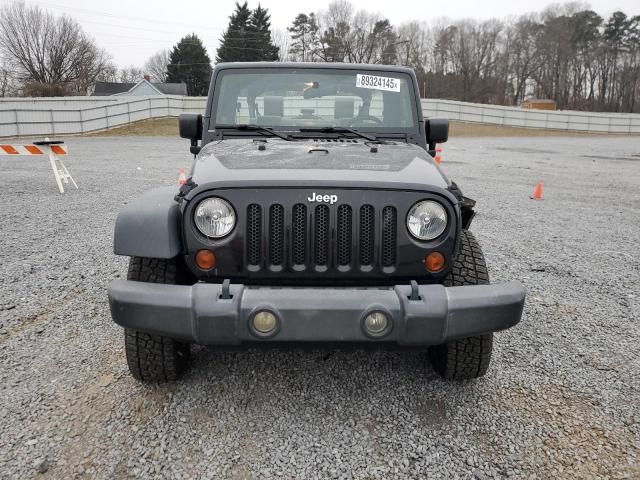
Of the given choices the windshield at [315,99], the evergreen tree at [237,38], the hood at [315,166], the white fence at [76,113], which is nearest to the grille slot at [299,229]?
the hood at [315,166]

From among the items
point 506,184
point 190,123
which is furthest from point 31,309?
point 506,184

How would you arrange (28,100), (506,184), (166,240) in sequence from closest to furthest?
1. (166,240)
2. (506,184)
3. (28,100)

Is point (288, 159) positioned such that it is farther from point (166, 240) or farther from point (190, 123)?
point (190, 123)

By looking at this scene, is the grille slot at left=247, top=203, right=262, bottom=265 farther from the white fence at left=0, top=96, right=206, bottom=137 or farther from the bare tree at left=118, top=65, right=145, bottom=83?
the bare tree at left=118, top=65, right=145, bottom=83

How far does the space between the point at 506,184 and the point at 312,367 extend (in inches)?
358

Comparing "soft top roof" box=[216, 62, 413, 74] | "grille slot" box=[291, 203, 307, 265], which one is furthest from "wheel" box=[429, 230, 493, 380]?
"soft top roof" box=[216, 62, 413, 74]

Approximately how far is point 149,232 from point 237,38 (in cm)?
5688

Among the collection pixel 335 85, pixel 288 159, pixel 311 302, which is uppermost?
pixel 335 85

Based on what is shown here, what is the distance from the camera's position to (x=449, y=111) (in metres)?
35.8

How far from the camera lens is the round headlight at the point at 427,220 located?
2395 mm

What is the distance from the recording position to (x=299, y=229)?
2359 millimetres

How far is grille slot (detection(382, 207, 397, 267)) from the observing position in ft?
7.77

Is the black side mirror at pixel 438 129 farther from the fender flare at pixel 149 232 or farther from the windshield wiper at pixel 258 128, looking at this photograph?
the fender flare at pixel 149 232

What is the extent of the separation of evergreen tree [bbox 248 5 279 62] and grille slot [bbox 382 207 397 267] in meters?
55.1
